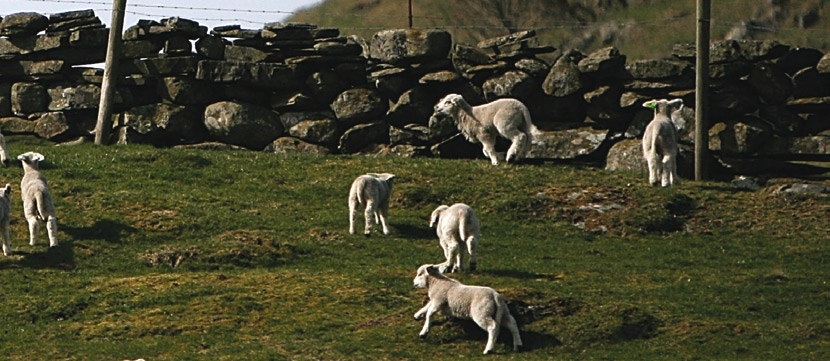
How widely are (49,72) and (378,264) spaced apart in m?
20.2

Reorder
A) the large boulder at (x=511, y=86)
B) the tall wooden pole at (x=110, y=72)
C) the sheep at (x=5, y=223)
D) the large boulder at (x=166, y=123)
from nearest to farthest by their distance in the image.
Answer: the sheep at (x=5, y=223)
the large boulder at (x=511, y=86)
the tall wooden pole at (x=110, y=72)
the large boulder at (x=166, y=123)

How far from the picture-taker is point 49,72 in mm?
43750

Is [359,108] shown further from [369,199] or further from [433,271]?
[433,271]

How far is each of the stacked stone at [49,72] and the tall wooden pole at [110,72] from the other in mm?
1738

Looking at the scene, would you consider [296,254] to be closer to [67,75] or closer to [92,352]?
[92,352]

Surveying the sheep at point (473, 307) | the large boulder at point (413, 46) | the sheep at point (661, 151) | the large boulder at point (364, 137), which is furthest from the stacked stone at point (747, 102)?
the sheep at point (473, 307)

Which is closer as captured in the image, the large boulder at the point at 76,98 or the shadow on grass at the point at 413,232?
the shadow on grass at the point at 413,232

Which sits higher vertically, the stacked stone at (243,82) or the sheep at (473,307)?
the stacked stone at (243,82)

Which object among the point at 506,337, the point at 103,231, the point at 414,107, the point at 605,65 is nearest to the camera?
the point at 506,337

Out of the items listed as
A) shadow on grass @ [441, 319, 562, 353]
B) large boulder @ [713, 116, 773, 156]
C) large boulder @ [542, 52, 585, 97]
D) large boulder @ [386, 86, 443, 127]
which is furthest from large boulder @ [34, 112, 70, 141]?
shadow on grass @ [441, 319, 562, 353]

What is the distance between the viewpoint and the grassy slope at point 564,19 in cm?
6259

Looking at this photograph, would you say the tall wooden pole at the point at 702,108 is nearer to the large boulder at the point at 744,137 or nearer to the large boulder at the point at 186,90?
the large boulder at the point at 744,137

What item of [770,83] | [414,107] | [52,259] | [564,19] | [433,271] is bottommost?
[52,259]

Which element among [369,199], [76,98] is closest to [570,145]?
[369,199]
